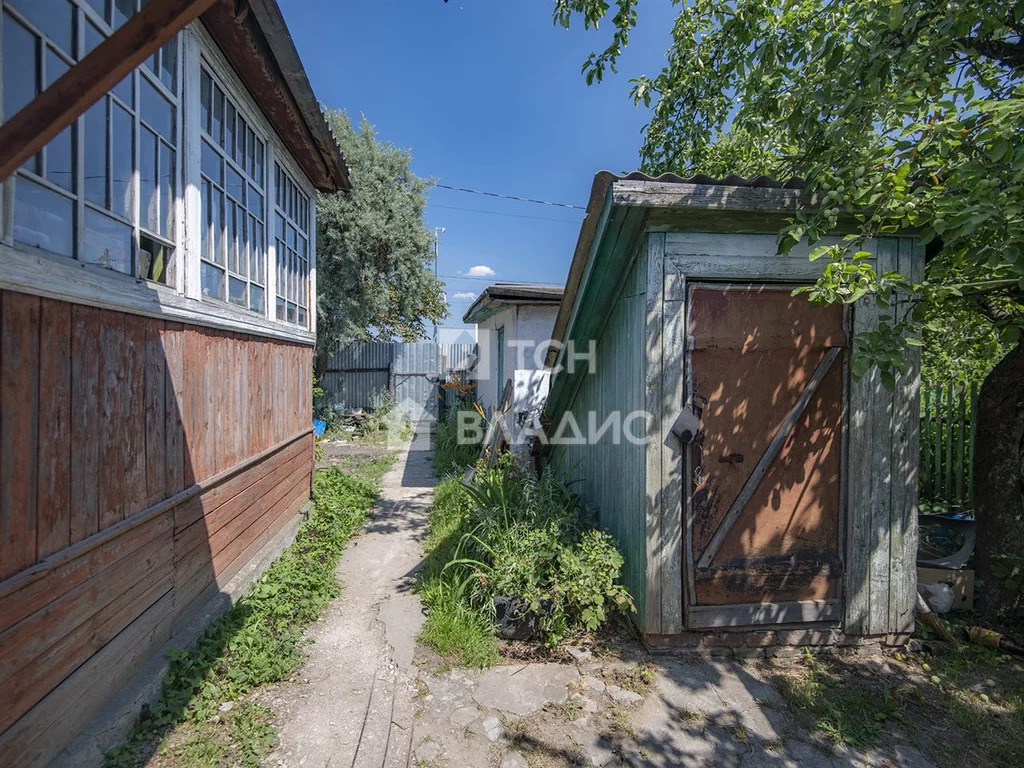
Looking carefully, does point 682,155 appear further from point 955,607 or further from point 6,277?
point 6,277

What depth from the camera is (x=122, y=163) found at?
8.50 feet

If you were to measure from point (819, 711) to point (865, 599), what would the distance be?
83 centimetres

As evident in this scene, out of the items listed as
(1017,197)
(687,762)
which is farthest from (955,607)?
(1017,197)

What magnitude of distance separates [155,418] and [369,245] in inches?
428

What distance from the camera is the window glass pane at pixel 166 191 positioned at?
298 cm

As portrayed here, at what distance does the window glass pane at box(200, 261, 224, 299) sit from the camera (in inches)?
138

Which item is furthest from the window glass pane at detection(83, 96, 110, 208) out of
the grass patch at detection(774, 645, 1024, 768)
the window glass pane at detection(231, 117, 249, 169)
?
the grass patch at detection(774, 645, 1024, 768)

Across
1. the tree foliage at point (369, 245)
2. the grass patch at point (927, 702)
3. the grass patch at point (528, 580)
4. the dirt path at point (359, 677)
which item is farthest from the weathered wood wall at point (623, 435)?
the tree foliage at point (369, 245)

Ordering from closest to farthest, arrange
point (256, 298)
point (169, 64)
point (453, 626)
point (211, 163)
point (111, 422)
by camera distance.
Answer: point (111, 422), point (169, 64), point (453, 626), point (211, 163), point (256, 298)

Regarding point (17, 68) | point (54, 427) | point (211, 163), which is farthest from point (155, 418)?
point (211, 163)

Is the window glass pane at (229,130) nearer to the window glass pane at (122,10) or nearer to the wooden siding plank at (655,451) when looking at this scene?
the window glass pane at (122,10)

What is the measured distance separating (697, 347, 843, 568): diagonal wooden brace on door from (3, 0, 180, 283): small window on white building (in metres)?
3.58

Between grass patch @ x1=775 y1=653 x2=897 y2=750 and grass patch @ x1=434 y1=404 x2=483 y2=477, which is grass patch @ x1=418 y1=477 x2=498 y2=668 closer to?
grass patch @ x1=775 y1=653 x2=897 y2=750

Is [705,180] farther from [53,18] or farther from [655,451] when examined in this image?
[53,18]
